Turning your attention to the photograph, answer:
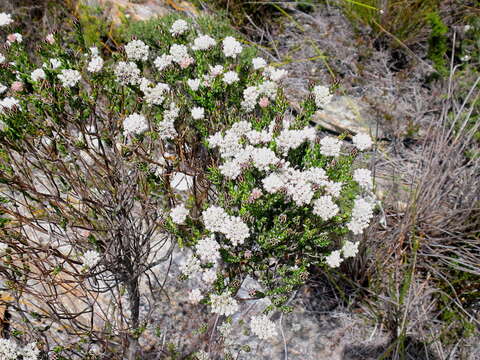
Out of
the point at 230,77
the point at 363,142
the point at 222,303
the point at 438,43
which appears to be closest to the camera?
the point at 222,303

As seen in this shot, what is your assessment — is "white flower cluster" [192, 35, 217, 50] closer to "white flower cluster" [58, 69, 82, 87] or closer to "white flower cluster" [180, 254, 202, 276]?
"white flower cluster" [58, 69, 82, 87]

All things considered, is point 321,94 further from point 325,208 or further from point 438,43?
point 438,43

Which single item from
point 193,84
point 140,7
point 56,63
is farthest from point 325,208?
point 140,7

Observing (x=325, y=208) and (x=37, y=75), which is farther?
(x=37, y=75)

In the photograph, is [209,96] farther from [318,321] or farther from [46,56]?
[318,321]

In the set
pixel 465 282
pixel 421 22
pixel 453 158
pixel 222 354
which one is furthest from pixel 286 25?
pixel 222 354

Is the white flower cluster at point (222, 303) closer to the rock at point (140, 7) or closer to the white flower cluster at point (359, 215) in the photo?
the white flower cluster at point (359, 215)

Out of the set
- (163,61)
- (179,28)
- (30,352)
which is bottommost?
(30,352)
